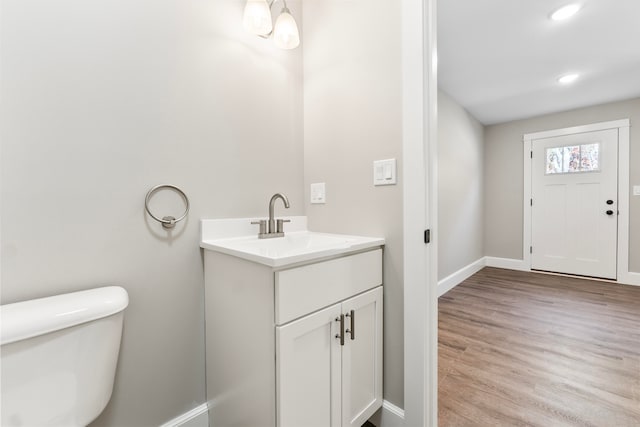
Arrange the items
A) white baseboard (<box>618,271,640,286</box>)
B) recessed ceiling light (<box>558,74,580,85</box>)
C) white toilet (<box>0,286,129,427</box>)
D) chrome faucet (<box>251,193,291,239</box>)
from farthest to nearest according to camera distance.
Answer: white baseboard (<box>618,271,640,286</box>) → recessed ceiling light (<box>558,74,580,85</box>) → chrome faucet (<box>251,193,291,239</box>) → white toilet (<box>0,286,129,427</box>)

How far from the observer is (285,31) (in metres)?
1.32

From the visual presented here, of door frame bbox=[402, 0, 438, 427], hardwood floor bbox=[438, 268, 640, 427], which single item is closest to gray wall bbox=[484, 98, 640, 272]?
hardwood floor bbox=[438, 268, 640, 427]

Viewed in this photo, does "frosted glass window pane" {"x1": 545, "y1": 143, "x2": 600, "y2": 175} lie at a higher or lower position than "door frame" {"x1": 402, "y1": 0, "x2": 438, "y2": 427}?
higher

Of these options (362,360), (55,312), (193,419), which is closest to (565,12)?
(362,360)

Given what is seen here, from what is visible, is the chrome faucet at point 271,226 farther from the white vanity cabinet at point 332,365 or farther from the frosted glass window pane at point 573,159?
the frosted glass window pane at point 573,159

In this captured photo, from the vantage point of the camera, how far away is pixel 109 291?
90cm

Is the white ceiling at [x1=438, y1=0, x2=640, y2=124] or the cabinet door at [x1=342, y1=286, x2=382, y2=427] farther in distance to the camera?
the white ceiling at [x1=438, y1=0, x2=640, y2=124]

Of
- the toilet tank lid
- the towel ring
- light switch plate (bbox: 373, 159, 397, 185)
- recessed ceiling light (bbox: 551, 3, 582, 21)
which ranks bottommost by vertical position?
the toilet tank lid

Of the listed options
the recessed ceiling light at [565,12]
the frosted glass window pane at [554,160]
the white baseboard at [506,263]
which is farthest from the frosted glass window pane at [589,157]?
the recessed ceiling light at [565,12]

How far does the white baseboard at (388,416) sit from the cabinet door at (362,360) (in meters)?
0.04

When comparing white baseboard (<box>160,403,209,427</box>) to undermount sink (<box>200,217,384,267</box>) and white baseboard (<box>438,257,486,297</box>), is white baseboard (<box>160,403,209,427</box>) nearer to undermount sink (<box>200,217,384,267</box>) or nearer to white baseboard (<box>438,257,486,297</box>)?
undermount sink (<box>200,217,384,267</box>)

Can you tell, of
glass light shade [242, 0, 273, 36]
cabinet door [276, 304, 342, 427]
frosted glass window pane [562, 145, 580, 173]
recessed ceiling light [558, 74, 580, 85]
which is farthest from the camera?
frosted glass window pane [562, 145, 580, 173]

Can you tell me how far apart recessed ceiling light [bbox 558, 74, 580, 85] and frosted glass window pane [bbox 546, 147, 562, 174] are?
122 cm

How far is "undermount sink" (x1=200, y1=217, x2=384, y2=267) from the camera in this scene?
2.84ft
